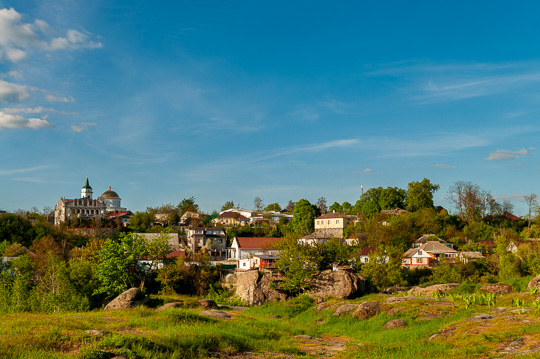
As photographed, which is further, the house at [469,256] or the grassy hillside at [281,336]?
the house at [469,256]

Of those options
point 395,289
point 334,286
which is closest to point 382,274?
point 395,289

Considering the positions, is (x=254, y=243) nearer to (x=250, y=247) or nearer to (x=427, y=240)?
(x=250, y=247)

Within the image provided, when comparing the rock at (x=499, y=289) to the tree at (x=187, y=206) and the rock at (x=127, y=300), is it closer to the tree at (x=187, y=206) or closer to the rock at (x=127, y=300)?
the rock at (x=127, y=300)

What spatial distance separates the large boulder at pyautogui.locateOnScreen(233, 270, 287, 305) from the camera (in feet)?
133

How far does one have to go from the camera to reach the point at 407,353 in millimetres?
16656

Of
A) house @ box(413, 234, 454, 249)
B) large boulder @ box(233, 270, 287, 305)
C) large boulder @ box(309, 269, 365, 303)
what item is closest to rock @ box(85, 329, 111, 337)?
large boulder @ box(233, 270, 287, 305)

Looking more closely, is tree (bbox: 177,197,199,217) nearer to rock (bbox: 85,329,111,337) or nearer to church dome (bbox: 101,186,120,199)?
church dome (bbox: 101,186,120,199)

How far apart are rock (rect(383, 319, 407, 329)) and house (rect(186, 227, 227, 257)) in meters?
64.3

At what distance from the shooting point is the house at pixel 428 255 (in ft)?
219

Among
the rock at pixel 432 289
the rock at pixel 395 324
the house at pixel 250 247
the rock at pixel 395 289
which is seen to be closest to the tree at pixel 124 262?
the rock at pixel 395 289

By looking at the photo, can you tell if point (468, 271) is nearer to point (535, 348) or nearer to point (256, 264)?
point (256, 264)

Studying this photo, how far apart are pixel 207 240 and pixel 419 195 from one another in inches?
2005

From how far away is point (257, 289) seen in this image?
41.2 m

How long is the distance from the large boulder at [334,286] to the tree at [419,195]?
218ft
